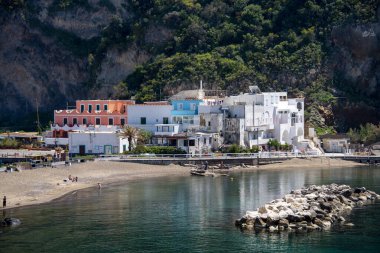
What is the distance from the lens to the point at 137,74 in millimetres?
113562

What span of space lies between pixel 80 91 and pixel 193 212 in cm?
6653

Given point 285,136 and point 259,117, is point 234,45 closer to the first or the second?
point 285,136

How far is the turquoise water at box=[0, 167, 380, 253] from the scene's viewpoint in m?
46.4

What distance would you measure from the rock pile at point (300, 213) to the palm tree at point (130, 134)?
31082 millimetres

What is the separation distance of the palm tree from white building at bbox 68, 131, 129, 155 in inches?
16.3

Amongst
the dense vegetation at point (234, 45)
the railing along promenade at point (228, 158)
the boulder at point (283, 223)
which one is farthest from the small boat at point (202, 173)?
the boulder at point (283, 223)

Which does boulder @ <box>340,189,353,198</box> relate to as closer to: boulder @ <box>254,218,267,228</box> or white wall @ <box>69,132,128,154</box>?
boulder @ <box>254,218,267,228</box>

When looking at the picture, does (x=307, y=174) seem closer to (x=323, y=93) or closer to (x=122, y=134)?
(x=122, y=134)

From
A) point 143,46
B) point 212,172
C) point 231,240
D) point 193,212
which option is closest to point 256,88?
point 212,172

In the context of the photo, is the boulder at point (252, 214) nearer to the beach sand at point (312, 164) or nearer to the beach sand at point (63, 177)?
the beach sand at point (63, 177)

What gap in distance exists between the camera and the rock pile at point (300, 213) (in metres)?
50.7

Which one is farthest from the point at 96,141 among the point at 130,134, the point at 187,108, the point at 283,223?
the point at 283,223

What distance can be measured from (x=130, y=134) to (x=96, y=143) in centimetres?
→ 358

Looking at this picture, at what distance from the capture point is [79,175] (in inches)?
2901
